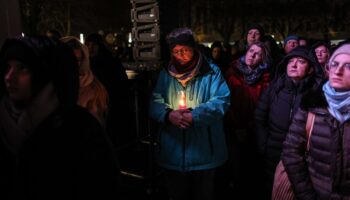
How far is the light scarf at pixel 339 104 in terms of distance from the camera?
8.11 feet

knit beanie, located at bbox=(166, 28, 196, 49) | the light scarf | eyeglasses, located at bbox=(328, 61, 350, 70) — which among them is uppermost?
knit beanie, located at bbox=(166, 28, 196, 49)

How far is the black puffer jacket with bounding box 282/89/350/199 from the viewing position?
2.48 m

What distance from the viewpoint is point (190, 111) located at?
3.28 meters

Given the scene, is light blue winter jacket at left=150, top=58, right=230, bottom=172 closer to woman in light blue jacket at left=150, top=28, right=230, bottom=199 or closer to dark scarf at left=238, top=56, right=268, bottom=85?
woman in light blue jacket at left=150, top=28, right=230, bottom=199

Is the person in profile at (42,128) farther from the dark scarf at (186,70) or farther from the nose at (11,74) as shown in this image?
the dark scarf at (186,70)

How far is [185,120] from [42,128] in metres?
1.59

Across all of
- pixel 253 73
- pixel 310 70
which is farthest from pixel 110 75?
pixel 310 70

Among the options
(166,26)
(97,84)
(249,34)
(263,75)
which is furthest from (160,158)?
(166,26)

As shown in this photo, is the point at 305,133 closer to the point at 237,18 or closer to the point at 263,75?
the point at 263,75

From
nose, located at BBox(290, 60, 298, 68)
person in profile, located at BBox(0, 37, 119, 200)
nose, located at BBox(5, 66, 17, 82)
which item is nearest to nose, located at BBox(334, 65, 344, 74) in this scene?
nose, located at BBox(290, 60, 298, 68)

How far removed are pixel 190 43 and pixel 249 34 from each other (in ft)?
7.76

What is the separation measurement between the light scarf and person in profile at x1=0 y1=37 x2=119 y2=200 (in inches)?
64.2

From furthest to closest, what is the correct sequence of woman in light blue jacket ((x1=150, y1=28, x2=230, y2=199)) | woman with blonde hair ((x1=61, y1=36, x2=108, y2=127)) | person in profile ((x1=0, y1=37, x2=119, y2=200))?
woman in light blue jacket ((x1=150, y1=28, x2=230, y2=199)), woman with blonde hair ((x1=61, y1=36, x2=108, y2=127)), person in profile ((x1=0, y1=37, x2=119, y2=200))

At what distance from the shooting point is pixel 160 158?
11.6ft
